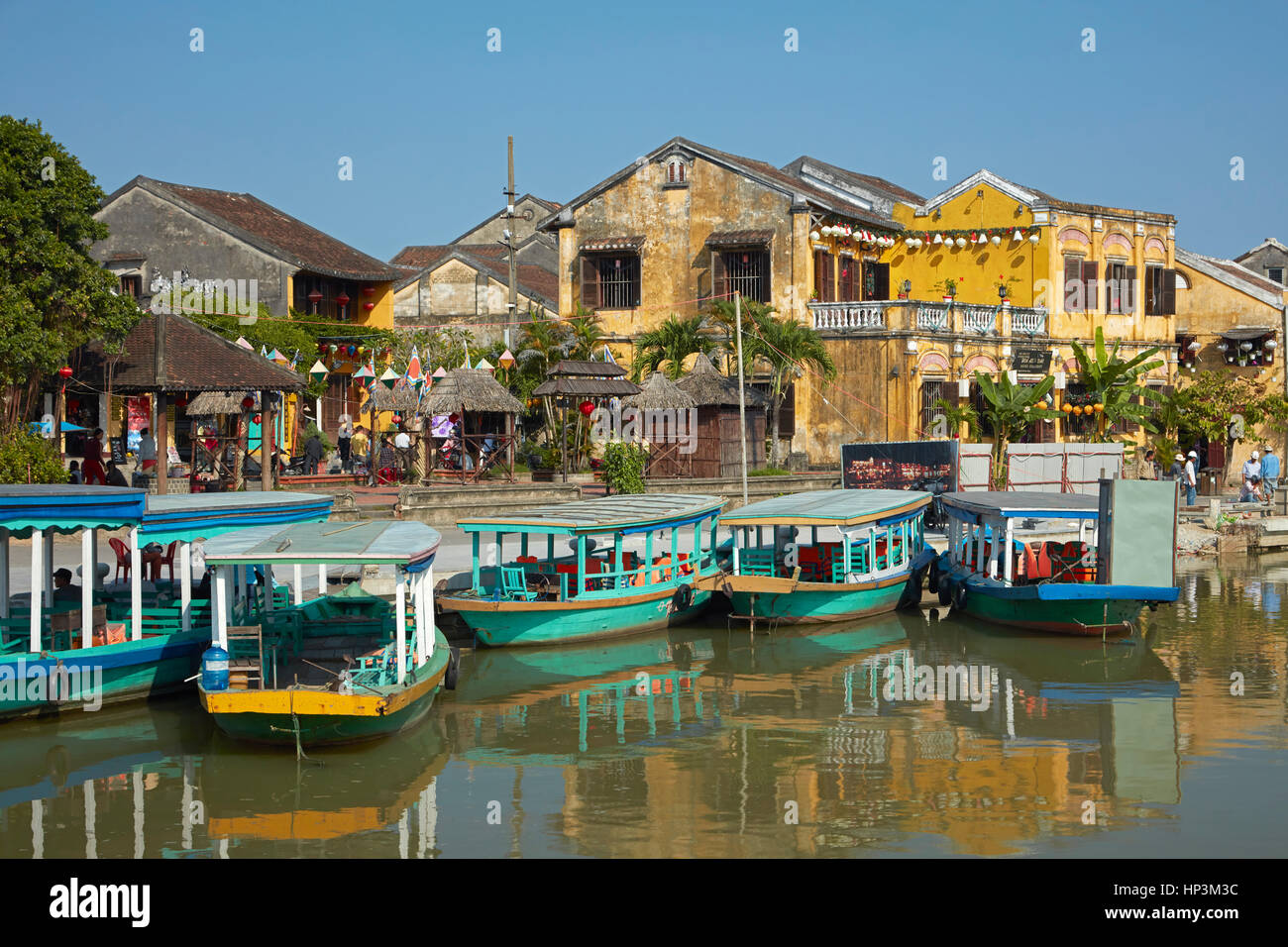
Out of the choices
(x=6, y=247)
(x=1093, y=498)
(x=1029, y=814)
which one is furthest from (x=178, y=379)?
(x=1029, y=814)

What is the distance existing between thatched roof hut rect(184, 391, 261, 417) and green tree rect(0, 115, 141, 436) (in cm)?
487

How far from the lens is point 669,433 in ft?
111

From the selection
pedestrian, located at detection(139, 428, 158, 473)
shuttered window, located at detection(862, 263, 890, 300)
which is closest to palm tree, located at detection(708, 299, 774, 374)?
shuttered window, located at detection(862, 263, 890, 300)

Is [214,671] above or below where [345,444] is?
below

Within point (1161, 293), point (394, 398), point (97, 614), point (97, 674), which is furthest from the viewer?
point (1161, 293)

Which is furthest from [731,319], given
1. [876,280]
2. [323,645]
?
[323,645]

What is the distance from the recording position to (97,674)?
49.4ft

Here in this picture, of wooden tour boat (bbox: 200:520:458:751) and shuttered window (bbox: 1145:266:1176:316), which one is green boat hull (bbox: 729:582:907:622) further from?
shuttered window (bbox: 1145:266:1176:316)

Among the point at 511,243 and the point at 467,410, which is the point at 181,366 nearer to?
the point at 467,410

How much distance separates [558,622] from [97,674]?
627cm

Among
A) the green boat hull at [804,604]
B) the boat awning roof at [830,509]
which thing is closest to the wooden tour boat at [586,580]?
the green boat hull at [804,604]

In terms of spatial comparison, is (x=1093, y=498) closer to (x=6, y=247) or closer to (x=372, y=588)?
(x=372, y=588)

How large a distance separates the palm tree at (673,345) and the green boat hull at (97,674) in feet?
66.4
